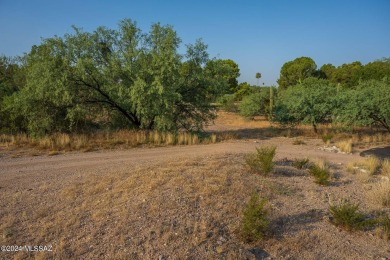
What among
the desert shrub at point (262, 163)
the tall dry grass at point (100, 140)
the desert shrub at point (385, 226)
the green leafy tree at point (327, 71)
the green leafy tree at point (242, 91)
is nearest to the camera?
the desert shrub at point (385, 226)

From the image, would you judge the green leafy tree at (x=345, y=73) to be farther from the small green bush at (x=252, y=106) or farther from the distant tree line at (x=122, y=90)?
the distant tree line at (x=122, y=90)

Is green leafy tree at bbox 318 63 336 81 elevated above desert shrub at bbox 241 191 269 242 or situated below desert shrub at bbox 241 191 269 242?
above

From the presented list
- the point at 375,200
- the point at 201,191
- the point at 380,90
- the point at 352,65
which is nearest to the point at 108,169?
the point at 201,191

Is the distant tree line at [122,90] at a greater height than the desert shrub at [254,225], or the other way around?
the distant tree line at [122,90]

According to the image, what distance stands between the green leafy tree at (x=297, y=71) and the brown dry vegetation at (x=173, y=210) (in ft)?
145

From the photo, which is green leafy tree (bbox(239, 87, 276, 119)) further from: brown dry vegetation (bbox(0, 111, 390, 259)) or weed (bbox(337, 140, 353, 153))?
brown dry vegetation (bbox(0, 111, 390, 259))

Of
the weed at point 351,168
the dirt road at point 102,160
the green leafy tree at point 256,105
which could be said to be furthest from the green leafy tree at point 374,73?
the weed at point 351,168

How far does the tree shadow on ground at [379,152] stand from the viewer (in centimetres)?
1390

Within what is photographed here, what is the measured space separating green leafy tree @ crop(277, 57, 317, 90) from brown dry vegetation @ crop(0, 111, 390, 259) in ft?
145

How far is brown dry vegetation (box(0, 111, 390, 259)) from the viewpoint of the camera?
17.1ft

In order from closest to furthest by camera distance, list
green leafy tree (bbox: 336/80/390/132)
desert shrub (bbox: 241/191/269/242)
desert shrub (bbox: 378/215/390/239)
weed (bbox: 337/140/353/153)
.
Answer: desert shrub (bbox: 241/191/269/242) < desert shrub (bbox: 378/215/390/239) < weed (bbox: 337/140/353/153) < green leafy tree (bbox: 336/80/390/132)

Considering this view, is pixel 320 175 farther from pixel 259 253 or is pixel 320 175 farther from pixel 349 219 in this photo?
pixel 259 253

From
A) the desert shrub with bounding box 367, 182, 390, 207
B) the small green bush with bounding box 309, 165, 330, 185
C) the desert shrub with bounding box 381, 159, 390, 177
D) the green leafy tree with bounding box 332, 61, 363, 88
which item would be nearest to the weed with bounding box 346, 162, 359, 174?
the desert shrub with bounding box 381, 159, 390, 177

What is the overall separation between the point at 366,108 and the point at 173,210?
14.8m
